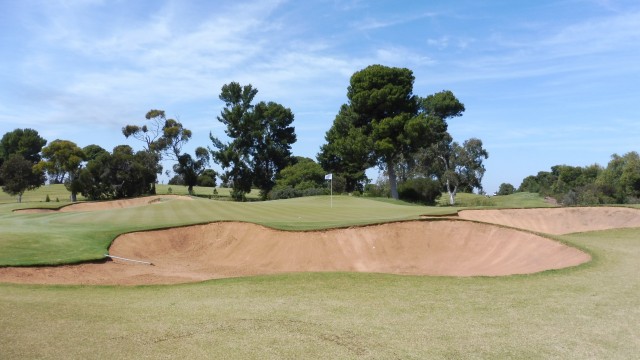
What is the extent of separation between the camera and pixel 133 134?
8162cm

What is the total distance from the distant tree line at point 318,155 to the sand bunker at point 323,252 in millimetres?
32985

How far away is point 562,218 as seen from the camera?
97.1 ft

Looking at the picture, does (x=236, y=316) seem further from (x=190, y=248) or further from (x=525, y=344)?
(x=190, y=248)

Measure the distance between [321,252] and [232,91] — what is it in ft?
194

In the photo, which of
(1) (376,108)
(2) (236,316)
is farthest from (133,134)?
(2) (236,316)

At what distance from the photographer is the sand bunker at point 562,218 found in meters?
28.2

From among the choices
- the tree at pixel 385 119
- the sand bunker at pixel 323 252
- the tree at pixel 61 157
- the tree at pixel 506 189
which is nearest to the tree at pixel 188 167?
the tree at pixel 61 157

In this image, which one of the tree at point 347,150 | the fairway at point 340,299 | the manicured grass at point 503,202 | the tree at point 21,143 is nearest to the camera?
the fairway at point 340,299

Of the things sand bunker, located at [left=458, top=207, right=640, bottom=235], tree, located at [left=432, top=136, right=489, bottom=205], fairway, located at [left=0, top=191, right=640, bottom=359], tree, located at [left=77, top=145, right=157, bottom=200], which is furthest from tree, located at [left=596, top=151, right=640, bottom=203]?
tree, located at [left=77, top=145, right=157, bottom=200]

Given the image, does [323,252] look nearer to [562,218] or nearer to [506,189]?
[562,218]

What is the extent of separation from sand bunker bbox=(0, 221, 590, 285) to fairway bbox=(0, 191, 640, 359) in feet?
0.28

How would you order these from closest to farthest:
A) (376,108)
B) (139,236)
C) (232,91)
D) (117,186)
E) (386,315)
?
(386,315) → (139,236) → (376,108) → (117,186) → (232,91)

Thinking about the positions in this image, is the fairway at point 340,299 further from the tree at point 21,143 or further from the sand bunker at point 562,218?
the tree at point 21,143

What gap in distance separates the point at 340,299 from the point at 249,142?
69.3m
